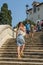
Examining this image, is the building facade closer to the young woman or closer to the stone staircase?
the stone staircase

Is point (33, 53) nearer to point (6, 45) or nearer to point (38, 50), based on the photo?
point (38, 50)

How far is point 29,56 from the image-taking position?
44.3ft

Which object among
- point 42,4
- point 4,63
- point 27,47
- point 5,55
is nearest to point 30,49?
point 27,47

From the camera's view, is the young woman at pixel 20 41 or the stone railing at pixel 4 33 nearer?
the young woman at pixel 20 41

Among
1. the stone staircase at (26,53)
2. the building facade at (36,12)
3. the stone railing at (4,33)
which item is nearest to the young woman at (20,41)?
the stone staircase at (26,53)

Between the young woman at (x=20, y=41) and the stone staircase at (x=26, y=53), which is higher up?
the young woman at (x=20, y=41)

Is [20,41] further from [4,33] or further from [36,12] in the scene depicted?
[36,12]

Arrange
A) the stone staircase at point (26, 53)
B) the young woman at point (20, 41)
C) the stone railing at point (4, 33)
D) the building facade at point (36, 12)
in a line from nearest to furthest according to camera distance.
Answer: the stone staircase at point (26, 53) < the young woman at point (20, 41) < the stone railing at point (4, 33) < the building facade at point (36, 12)

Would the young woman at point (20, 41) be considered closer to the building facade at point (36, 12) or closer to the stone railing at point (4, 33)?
the stone railing at point (4, 33)

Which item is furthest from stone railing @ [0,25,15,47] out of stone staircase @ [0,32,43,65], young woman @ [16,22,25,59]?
young woman @ [16,22,25,59]

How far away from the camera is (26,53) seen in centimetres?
1394

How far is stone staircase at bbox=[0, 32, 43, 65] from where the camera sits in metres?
12.3

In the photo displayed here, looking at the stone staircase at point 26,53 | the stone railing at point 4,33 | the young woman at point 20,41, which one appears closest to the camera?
the stone staircase at point 26,53

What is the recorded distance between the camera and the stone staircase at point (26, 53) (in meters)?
12.3
